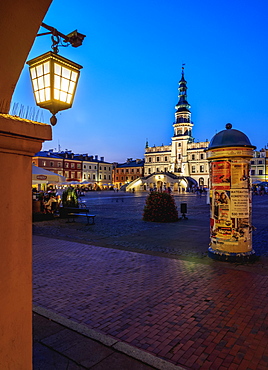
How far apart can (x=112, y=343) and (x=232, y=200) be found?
492 cm

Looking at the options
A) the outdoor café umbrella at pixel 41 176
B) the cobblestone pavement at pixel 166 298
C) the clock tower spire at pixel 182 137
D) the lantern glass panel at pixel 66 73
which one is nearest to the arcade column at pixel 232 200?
the cobblestone pavement at pixel 166 298

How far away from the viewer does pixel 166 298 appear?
494 centimetres

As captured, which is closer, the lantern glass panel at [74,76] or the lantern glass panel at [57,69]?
the lantern glass panel at [57,69]

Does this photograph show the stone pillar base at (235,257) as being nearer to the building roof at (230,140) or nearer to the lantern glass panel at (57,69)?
the building roof at (230,140)

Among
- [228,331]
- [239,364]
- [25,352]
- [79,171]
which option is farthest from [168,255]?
[79,171]

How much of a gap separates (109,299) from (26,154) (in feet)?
11.6

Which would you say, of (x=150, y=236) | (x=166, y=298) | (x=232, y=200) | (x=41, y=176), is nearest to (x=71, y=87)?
(x=166, y=298)

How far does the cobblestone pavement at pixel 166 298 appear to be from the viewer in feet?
11.4

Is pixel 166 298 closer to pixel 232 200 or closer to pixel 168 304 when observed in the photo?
pixel 168 304

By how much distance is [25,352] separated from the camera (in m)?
2.25

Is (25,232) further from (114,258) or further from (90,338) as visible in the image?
(114,258)

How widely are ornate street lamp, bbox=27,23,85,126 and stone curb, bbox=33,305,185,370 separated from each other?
2.68m

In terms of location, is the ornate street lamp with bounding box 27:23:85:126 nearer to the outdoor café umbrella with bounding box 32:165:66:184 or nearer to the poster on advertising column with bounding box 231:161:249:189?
the poster on advertising column with bounding box 231:161:249:189

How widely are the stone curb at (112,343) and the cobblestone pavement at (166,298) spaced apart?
5.6 inches
